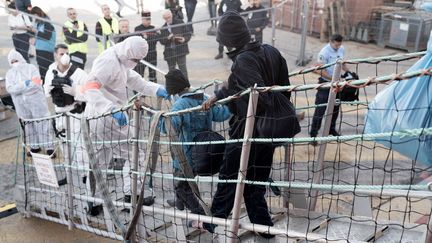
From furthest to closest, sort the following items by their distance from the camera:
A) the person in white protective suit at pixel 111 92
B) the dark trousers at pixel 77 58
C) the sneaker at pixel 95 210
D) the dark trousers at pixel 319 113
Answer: the dark trousers at pixel 77 58, the dark trousers at pixel 319 113, the sneaker at pixel 95 210, the person in white protective suit at pixel 111 92

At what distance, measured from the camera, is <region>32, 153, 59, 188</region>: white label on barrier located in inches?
181

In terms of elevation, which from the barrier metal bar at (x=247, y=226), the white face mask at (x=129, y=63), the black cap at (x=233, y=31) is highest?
the black cap at (x=233, y=31)

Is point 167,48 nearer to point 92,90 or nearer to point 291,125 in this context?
point 92,90

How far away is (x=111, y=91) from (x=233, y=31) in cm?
211

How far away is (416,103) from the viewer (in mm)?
2850

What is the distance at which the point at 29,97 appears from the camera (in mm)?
6820

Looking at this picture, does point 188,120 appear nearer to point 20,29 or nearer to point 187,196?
point 187,196

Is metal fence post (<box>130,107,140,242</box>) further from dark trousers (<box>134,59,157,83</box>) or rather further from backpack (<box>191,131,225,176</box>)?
dark trousers (<box>134,59,157,83</box>)

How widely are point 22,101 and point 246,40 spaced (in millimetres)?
4847

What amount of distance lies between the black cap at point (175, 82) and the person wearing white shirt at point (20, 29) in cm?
658

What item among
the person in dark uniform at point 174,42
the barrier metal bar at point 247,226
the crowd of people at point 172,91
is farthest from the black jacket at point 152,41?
the barrier metal bar at point 247,226

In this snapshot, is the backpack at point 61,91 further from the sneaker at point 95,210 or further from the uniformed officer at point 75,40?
the uniformed officer at point 75,40

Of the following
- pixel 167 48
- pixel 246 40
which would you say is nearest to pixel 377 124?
pixel 246 40

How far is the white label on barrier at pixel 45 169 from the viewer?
459 centimetres
